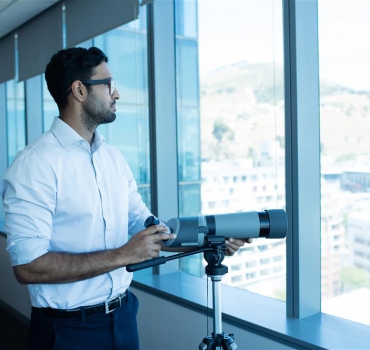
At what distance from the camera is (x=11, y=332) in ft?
12.3

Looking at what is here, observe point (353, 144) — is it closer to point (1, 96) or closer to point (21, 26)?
point (21, 26)

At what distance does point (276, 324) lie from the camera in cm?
200

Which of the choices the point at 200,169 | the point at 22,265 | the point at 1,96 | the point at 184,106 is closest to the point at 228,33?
the point at 184,106

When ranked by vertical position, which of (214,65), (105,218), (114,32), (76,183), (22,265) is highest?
(114,32)

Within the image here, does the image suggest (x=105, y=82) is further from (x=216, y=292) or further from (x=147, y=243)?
(x=216, y=292)

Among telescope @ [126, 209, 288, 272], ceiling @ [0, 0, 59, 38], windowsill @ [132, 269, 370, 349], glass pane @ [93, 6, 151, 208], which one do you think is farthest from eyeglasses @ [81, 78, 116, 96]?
ceiling @ [0, 0, 59, 38]

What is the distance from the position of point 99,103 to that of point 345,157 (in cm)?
105

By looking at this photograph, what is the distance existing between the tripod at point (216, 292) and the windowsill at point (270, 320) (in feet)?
1.99

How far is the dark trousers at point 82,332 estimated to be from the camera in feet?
5.01

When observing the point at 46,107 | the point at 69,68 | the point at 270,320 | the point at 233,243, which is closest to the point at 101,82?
the point at 69,68

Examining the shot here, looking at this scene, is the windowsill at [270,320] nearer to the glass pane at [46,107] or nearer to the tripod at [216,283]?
the tripod at [216,283]

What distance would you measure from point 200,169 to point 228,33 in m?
0.80

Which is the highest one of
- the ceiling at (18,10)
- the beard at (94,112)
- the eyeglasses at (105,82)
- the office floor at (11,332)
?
the ceiling at (18,10)

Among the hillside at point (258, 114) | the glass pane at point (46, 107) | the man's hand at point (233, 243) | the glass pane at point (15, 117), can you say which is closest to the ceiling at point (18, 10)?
the glass pane at point (46, 107)
